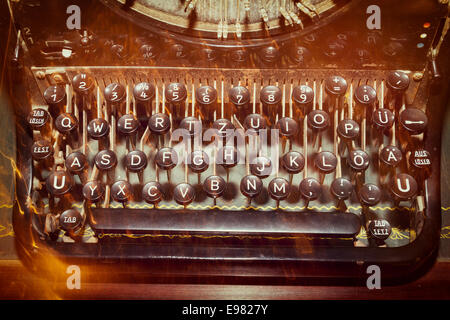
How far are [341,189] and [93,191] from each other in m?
1.27

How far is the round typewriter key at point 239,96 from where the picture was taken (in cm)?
205

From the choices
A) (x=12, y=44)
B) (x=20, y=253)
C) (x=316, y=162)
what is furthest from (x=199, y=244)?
(x=12, y=44)

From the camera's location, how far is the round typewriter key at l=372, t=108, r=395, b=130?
2020 millimetres

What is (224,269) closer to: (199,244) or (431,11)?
(199,244)

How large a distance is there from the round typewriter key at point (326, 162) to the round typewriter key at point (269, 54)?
0.57 metres

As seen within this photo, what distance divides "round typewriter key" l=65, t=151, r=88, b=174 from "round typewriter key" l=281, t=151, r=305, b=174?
1054 mm

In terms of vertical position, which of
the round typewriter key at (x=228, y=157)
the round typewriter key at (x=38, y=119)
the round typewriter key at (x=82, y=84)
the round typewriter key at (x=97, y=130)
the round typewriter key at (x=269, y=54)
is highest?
the round typewriter key at (x=269, y=54)

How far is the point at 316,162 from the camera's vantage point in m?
2.05

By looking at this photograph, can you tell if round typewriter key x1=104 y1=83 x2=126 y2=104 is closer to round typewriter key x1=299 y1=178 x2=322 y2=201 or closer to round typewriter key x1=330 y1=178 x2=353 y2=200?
round typewriter key x1=299 y1=178 x2=322 y2=201

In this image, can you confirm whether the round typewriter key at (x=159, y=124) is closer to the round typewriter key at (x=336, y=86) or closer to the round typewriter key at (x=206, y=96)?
the round typewriter key at (x=206, y=96)

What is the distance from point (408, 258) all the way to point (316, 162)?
64 centimetres

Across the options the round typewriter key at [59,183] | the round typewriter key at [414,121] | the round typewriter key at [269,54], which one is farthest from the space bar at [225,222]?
the round typewriter key at [269,54]

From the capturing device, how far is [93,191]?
2.00 m

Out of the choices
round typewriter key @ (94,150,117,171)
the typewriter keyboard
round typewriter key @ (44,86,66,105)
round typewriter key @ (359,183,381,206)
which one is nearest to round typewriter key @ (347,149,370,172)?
the typewriter keyboard
